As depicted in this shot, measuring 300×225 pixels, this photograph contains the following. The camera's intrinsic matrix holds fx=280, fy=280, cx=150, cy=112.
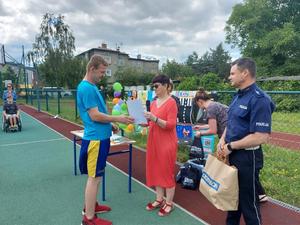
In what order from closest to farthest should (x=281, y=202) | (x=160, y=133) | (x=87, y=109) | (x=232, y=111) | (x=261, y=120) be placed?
(x=261, y=120), (x=232, y=111), (x=87, y=109), (x=160, y=133), (x=281, y=202)

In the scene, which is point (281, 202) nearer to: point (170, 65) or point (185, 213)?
point (185, 213)

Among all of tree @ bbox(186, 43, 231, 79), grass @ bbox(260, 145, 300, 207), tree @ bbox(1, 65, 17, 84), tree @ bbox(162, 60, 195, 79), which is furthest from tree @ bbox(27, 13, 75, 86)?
tree @ bbox(186, 43, 231, 79)

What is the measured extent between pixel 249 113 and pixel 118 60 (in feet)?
Result: 204

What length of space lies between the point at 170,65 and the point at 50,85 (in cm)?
2376

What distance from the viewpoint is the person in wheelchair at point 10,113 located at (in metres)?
10.6

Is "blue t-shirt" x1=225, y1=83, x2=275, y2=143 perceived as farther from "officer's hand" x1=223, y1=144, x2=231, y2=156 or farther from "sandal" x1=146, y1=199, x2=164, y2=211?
"sandal" x1=146, y1=199, x2=164, y2=211

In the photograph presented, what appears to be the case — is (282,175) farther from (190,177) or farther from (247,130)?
(247,130)

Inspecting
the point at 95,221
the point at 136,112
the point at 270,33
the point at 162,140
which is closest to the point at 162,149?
the point at 162,140

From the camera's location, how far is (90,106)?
3.04m

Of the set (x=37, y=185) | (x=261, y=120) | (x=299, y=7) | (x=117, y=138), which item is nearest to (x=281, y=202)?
(x=261, y=120)

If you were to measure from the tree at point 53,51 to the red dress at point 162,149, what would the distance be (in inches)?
1308

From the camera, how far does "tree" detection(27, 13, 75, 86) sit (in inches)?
1396

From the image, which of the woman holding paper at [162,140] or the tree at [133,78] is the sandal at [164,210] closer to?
the woman holding paper at [162,140]

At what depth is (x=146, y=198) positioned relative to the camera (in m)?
4.20
